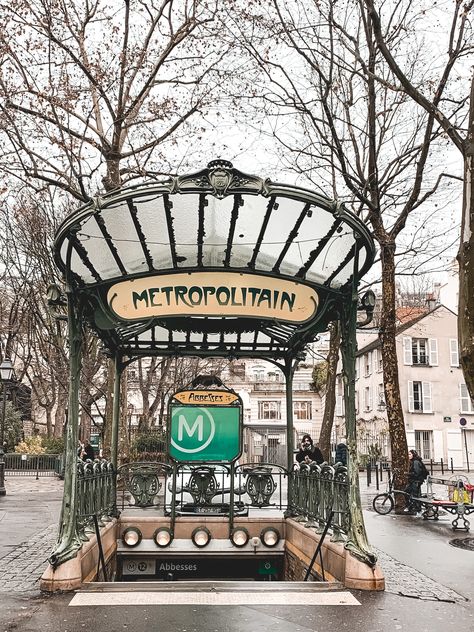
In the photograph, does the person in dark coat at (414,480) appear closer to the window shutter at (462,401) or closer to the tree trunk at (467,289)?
the tree trunk at (467,289)

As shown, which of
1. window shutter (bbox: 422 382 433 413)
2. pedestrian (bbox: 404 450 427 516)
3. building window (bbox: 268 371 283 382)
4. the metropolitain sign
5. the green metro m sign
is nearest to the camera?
the metropolitain sign

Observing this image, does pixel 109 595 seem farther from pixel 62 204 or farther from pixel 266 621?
pixel 62 204

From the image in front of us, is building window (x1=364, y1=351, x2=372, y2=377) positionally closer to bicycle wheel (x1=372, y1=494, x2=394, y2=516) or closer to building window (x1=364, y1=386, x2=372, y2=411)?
building window (x1=364, y1=386, x2=372, y2=411)

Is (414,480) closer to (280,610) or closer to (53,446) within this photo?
(280,610)

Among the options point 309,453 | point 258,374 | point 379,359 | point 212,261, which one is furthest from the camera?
point 258,374

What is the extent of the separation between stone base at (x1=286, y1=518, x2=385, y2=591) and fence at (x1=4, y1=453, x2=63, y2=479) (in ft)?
91.9

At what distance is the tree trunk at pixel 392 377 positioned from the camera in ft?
59.3

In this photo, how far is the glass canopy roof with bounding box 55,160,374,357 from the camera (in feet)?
25.4

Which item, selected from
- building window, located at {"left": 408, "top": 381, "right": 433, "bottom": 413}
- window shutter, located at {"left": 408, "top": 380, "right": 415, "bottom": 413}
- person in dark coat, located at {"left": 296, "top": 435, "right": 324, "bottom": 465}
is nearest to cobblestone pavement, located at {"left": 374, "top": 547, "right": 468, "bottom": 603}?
person in dark coat, located at {"left": 296, "top": 435, "right": 324, "bottom": 465}

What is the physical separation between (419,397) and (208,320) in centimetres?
4065

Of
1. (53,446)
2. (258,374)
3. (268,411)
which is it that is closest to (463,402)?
(268,411)

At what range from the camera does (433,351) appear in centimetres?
4988

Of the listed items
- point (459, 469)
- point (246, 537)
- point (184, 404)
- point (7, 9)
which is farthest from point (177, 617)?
point (459, 469)

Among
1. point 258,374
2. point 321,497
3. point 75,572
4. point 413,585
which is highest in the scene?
point 258,374
